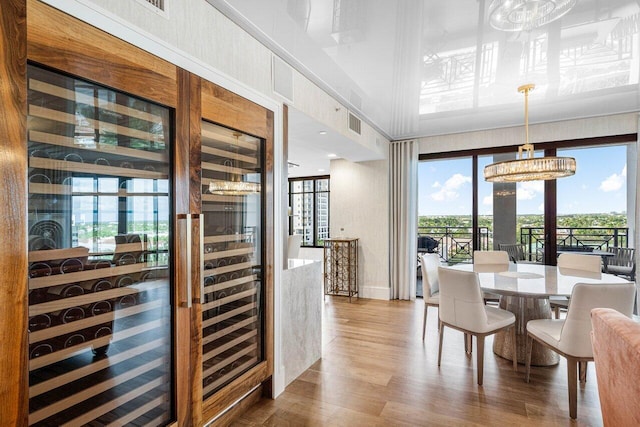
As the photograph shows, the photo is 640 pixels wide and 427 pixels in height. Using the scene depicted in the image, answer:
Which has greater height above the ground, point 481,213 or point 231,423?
point 481,213

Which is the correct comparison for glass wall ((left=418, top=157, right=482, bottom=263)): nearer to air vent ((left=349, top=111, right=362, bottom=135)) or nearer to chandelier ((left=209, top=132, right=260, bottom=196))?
air vent ((left=349, top=111, right=362, bottom=135))

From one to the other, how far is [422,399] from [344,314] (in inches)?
87.7

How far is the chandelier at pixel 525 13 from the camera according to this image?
2056 mm

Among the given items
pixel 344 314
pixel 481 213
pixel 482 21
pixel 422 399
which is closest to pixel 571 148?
pixel 481 213

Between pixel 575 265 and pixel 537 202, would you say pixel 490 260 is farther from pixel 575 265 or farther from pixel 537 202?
pixel 537 202

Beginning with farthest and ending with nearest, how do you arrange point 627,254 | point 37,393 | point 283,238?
point 627,254, point 283,238, point 37,393

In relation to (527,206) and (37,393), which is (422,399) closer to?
(37,393)

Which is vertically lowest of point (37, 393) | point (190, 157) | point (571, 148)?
point (37, 393)

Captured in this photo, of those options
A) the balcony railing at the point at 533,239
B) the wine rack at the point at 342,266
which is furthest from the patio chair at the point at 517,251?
the wine rack at the point at 342,266

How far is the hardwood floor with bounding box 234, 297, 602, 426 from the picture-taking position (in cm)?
227

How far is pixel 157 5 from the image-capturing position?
1677 millimetres

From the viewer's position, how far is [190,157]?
183 centimetres

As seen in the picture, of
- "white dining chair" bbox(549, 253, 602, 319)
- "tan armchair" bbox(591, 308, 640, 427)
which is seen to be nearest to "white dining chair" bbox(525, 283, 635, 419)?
"tan armchair" bbox(591, 308, 640, 427)

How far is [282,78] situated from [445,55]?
1.33 m
